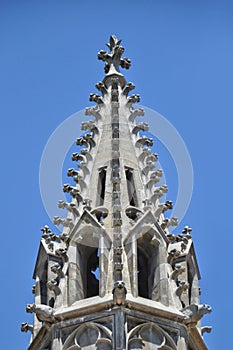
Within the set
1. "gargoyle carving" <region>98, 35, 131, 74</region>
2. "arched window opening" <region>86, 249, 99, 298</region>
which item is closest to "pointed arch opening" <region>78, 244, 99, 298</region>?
"arched window opening" <region>86, 249, 99, 298</region>

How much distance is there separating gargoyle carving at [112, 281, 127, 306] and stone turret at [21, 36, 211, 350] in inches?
0.9

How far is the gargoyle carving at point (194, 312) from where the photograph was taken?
35.6 meters

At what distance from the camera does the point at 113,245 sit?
36.7m

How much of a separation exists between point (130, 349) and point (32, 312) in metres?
3.32

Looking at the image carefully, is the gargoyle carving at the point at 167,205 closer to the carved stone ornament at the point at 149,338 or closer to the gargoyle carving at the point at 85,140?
the gargoyle carving at the point at 85,140

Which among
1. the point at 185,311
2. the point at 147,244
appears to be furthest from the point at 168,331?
the point at 147,244

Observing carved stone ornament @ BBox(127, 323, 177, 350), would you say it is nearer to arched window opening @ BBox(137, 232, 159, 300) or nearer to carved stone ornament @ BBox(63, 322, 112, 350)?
carved stone ornament @ BBox(63, 322, 112, 350)

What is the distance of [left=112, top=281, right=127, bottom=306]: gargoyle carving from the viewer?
114 ft

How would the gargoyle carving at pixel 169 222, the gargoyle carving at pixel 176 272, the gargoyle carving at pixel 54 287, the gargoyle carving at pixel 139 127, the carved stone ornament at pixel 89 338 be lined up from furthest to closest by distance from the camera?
the gargoyle carving at pixel 139 127 → the gargoyle carving at pixel 169 222 → the gargoyle carving at pixel 176 272 → the gargoyle carving at pixel 54 287 → the carved stone ornament at pixel 89 338

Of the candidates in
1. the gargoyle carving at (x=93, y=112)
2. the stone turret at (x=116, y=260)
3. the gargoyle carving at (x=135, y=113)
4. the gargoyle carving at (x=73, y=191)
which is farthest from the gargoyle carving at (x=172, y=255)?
the gargoyle carving at (x=93, y=112)

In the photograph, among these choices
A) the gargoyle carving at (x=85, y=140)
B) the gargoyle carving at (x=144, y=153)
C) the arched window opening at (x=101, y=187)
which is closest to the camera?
the arched window opening at (x=101, y=187)

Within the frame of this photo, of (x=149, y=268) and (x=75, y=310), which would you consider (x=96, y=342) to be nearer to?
(x=75, y=310)

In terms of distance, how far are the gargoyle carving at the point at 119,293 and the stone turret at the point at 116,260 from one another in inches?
0.9

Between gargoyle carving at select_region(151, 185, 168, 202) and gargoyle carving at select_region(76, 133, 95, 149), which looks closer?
gargoyle carving at select_region(151, 185, 168, 202)
